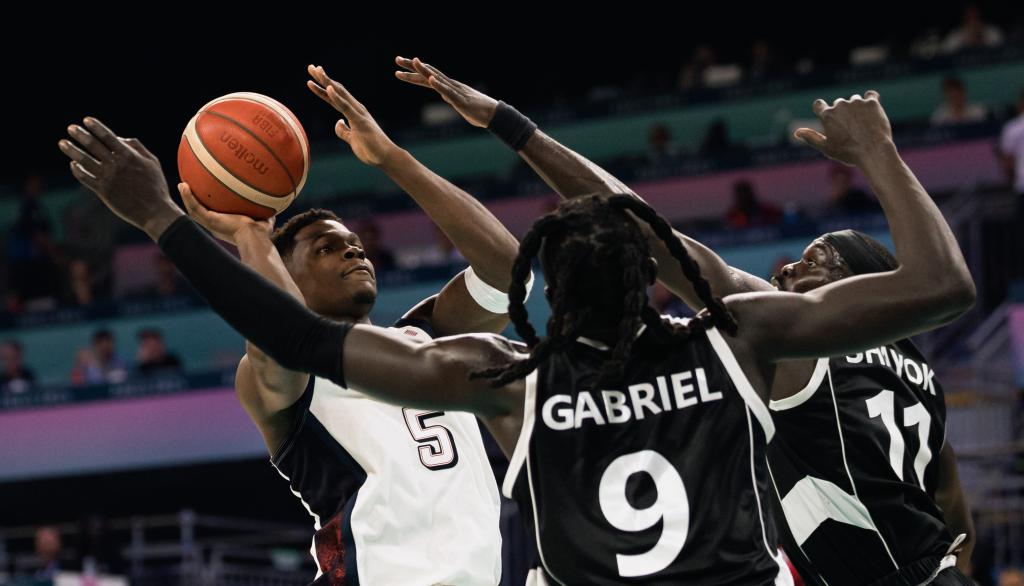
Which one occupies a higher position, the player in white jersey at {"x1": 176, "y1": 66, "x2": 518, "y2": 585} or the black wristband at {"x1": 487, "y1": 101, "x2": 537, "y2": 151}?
the black wristband at {"x1": 487, "y1": 101, "x2": 537, "y2": 151}

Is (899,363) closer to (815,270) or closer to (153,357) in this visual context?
(815,270)

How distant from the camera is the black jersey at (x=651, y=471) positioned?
2.71m

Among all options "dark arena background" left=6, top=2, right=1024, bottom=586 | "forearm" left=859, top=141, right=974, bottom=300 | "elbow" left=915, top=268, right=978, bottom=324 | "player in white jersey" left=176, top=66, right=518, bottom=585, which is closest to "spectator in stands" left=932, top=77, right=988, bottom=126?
"dark arena background" left=6, top=2, right=1024, bottom=586

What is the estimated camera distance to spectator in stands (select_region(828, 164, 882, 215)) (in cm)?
1174

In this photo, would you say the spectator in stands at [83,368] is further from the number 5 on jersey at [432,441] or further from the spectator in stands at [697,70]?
the number 5 on jersey at [432,441]

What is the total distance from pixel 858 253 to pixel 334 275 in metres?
1.76

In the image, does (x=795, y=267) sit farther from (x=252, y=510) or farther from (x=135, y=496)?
(x=135, y=496)

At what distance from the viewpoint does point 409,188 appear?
4.01m

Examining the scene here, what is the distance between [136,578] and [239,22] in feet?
32.3

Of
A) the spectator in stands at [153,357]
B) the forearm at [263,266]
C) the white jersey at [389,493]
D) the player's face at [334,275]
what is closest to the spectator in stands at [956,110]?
the spectator in stands at [153,357]

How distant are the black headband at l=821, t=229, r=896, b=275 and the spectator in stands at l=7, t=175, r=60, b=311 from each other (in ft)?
40.2

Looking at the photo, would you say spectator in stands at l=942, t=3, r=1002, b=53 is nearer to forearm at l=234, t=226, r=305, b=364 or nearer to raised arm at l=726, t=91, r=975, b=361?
forearm at l=234, t=226, r=305, b=364

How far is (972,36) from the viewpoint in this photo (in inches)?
556

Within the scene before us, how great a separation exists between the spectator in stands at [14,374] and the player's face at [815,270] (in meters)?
10.9
